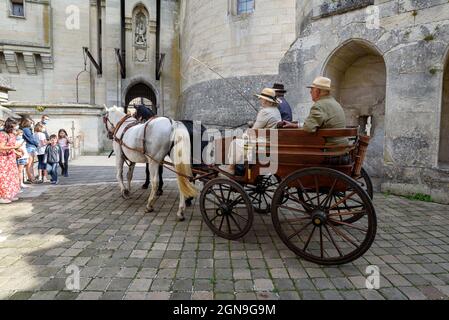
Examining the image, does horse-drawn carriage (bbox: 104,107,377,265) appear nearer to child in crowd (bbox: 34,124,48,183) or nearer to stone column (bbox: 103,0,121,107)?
child in crowd (bbox: 34,124,48,183)

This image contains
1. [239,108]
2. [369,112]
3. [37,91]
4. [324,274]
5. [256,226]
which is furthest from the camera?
[37,91]

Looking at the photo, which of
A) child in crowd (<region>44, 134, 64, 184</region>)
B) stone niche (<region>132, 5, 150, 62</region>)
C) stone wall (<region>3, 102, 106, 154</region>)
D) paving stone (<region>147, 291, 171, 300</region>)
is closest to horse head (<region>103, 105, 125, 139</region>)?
child in crowd (<region>44, 134, 64, 184</region>)

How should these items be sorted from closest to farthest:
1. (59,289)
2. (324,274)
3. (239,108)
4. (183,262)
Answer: (59,289) → (324,274) → (183,262) → (239,108)

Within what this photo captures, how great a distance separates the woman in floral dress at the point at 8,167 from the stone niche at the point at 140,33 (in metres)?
14.4

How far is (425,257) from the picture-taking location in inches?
115

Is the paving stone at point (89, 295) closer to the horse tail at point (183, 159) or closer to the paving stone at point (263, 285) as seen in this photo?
the paving stone at point (263, 285)

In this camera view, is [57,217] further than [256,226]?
Yes

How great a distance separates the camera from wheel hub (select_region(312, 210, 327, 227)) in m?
2.76

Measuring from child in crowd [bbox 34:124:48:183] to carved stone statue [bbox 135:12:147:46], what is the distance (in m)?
12.5

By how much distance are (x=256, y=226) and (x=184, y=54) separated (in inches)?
601

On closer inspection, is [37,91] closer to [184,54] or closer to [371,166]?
[184,54]

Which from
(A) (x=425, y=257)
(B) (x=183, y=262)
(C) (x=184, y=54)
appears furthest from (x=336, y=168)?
(C) (x=184, y=54)

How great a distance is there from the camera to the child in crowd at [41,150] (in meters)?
6.78

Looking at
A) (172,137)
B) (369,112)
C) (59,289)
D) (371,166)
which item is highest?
(369,112)
